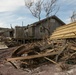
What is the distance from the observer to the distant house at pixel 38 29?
32312 mm

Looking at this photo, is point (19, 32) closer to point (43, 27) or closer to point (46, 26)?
point (43, 27)

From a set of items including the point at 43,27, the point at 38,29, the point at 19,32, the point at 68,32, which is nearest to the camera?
the point at 68,32

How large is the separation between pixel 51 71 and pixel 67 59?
1.50 m

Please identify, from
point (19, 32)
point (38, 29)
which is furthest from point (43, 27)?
point (19, 32)

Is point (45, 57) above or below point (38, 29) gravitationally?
below

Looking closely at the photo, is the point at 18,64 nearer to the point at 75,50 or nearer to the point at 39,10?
the point at 75,50

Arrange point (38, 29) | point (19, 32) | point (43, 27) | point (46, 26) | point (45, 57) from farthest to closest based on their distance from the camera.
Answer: point (46, 26), point (43, 27), point (38, 29), point (19, 32), point (45, 57)

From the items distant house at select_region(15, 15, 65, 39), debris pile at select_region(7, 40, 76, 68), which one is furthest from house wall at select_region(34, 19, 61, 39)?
debris pile at select_region(7, 40, 76, 68)

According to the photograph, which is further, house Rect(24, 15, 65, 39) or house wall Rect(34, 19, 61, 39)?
house wall Rect(34, 19, 61, 39)

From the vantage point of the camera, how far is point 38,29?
124 ft

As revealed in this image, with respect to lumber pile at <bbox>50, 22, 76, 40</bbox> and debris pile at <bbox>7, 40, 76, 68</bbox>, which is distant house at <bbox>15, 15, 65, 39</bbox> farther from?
debris pile at <bbox>7, 40, 76, 68</bbox>

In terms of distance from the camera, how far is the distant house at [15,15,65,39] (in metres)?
32.3

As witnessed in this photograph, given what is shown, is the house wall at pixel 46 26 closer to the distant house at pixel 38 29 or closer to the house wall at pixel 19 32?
the distant house at pixel 38 29

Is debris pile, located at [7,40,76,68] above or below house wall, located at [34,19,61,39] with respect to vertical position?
below
